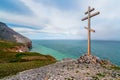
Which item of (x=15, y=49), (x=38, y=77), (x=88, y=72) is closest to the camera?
(x=38, y=77)

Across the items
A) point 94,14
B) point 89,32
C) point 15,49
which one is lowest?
point 15,49

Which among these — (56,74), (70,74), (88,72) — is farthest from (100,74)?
(56,74)

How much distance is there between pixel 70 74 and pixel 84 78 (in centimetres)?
233

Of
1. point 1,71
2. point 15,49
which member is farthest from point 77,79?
point 15,49

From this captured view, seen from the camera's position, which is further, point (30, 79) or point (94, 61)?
point (94, 61)

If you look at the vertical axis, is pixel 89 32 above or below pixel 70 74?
above

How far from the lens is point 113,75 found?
2502cm

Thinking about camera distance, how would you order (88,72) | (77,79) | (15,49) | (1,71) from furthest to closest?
(15,49) → (1,71) → (88,72) → (77,79)

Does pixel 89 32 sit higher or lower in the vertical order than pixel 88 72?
higher

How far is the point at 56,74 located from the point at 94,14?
14352mm

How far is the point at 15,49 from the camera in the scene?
15038 cm

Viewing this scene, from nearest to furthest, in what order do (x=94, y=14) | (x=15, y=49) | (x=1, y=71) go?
(x=94, y=14) → (x=1, y=71) → (x=15, y=49)

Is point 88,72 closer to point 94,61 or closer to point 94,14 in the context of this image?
point 94,61

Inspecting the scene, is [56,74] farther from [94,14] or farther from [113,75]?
[94,14]
